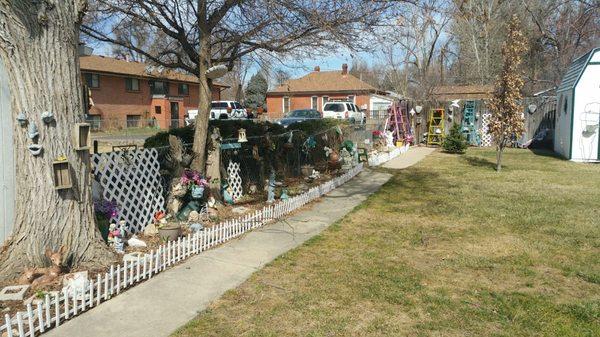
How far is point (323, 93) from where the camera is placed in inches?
1761

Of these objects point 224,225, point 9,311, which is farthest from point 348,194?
point 9,311

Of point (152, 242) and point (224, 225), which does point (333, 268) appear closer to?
point (224, 225)

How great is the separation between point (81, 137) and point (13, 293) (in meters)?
1.76

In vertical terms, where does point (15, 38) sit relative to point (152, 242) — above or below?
above

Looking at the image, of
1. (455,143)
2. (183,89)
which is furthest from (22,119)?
(183,89)

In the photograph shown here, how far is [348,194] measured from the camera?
10.4 meters

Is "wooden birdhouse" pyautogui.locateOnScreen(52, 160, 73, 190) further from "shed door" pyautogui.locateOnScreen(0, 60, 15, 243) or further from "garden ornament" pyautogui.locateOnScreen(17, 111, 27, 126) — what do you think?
"shed door" pyautogui.locateOnScreen(0, 60, 15, 243)

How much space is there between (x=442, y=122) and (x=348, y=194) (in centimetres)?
1446

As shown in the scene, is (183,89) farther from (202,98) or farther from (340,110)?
(202,98)

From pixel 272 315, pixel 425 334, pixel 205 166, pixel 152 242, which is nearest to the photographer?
pixel 425 334

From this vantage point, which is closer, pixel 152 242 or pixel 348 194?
pixel 152 242

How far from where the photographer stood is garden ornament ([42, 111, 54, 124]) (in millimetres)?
4715

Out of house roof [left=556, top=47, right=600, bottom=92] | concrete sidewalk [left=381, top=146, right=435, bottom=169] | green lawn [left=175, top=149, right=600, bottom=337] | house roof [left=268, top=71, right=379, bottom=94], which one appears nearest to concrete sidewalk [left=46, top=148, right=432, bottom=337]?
green lawn [left=175, top=149, right=600, bottom=337]

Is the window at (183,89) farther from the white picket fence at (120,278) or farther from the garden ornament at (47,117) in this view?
the garden ornament at (47,117)
